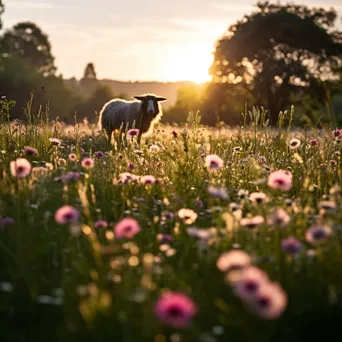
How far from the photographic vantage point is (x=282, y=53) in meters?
37.6

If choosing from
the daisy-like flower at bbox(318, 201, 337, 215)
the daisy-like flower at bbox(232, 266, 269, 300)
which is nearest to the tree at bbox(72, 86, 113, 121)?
the daisy-like flower at bbox(318, 201, 337, 215)

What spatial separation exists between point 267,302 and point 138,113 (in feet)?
40.3

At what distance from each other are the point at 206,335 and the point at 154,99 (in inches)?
479

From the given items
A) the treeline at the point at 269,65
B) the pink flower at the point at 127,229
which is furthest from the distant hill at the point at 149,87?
the pink flower at the point at 127,229

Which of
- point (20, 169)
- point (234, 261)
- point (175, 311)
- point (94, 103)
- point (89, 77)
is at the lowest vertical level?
point (94, 103)

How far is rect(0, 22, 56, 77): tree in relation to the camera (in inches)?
2295

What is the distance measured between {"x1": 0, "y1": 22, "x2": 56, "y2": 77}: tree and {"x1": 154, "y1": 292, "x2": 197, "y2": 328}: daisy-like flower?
58459mm

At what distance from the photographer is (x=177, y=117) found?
48.8 m

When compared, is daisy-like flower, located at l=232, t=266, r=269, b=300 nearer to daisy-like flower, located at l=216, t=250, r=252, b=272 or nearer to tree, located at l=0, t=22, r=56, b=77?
daisy-like flower, located at l=216, t=250, r=252, b=272

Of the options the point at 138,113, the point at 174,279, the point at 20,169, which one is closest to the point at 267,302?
the point at 174,279

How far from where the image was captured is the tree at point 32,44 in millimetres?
58281

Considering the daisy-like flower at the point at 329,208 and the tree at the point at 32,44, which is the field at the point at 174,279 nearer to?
the daisy-like flower at the point at 329,208

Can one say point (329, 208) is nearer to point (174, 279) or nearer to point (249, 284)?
point (174, 279)

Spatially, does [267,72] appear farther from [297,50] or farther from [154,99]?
[154,99]
